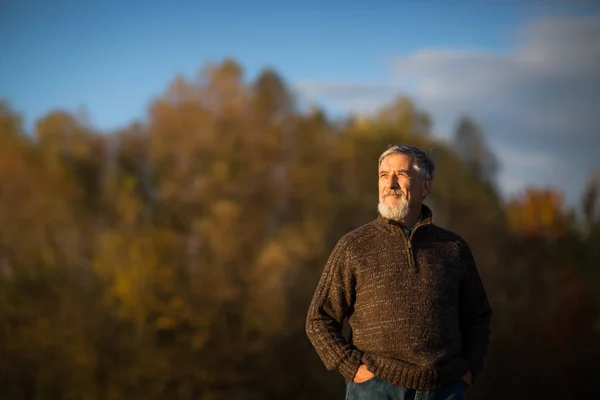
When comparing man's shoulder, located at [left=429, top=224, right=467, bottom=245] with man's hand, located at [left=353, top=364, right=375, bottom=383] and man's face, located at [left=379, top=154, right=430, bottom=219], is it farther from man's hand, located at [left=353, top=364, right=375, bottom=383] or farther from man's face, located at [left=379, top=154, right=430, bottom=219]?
man's hand, located at [left=353, top=364, right=375, bottom=383]

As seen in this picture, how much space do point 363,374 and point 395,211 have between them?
1.78 ft

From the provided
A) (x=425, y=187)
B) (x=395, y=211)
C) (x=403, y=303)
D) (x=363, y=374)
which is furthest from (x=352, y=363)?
(x=425, y=187)

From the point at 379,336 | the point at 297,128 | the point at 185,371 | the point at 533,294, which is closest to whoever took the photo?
the point at 379,336

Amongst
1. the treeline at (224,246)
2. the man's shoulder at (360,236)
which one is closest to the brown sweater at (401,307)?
the man's shoulder at (360,236)

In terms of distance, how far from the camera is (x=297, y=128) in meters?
33.0

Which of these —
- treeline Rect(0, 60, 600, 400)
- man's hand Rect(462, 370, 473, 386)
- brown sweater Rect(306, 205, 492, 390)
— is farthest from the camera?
treeline Rect(0, 60, 600, 400)

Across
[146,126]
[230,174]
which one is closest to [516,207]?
[230,174]

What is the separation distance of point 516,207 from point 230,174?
36.3 ft

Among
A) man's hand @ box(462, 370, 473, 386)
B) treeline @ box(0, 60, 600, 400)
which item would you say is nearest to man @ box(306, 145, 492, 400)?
man's hand @ box(462, 370, 473, 386)

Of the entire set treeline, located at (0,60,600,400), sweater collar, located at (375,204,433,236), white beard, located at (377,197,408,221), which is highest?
white beard, located at (377,197,408,221)

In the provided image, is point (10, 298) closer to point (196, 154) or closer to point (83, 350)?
point (83, 350)

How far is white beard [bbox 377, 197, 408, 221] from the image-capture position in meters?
2.89

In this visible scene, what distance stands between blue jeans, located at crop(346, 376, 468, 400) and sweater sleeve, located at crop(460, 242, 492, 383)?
0.11 meters

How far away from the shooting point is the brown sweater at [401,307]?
110 inches
